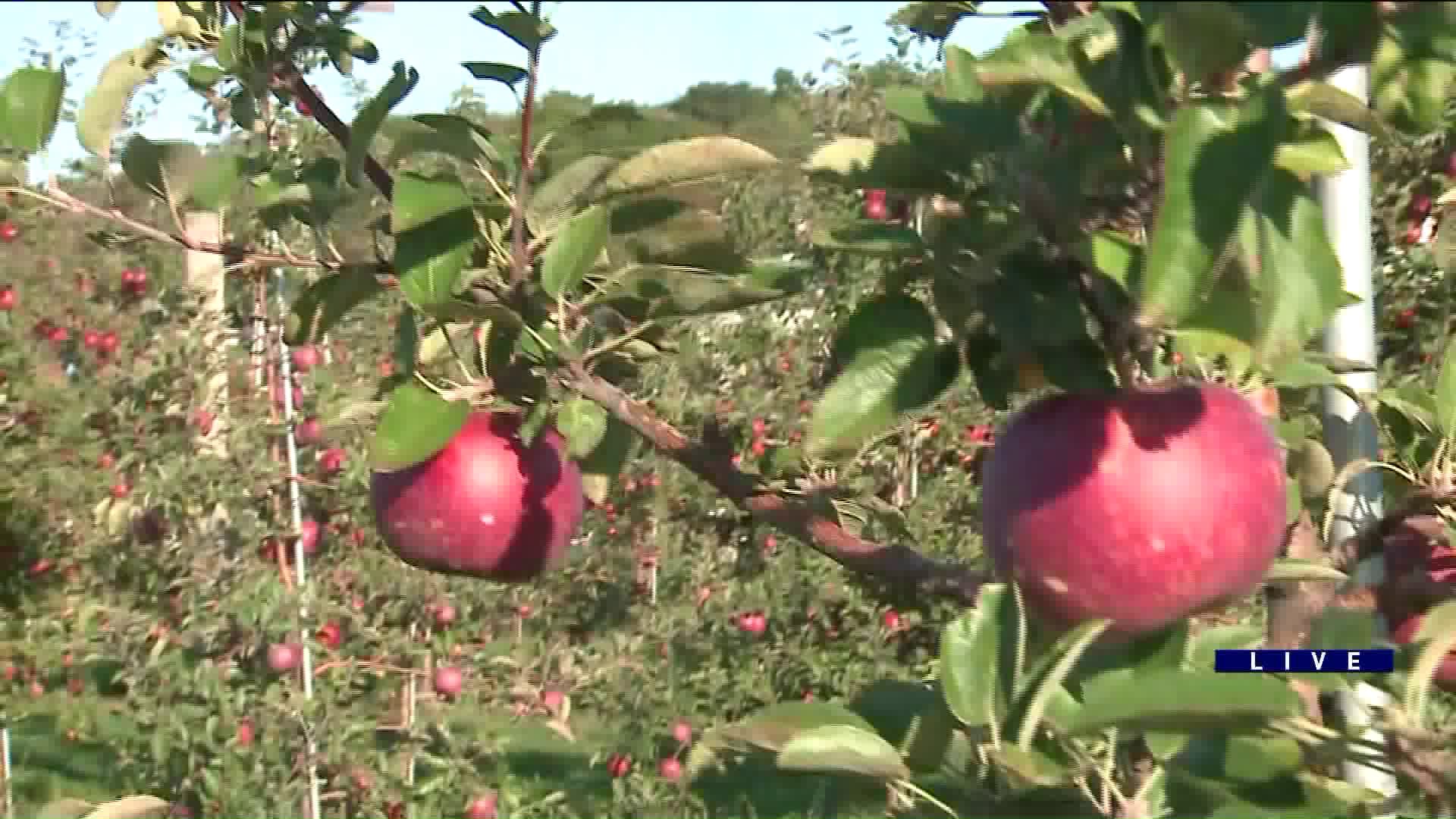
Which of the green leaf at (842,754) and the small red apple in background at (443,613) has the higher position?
the green leaf at (842,754)

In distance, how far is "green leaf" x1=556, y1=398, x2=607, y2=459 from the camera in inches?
34.9

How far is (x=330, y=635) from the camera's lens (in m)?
2.96

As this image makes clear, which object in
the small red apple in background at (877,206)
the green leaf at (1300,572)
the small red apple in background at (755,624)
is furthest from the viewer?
the small red apple in background at (755,624)

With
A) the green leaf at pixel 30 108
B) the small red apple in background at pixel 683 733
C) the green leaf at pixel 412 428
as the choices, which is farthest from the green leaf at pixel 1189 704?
the small red apple in background at pixel 683 733

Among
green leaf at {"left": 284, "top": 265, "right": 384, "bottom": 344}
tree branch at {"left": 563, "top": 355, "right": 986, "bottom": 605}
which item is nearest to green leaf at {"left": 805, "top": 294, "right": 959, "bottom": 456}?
tree branch at {"left": 563, "top": 355, "right": 986, "bottom": 605}

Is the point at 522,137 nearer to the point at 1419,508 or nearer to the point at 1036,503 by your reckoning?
the point at 1036,503

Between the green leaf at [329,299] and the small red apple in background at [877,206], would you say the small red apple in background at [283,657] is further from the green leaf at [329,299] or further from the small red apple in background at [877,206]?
the green leaf at [329,299]

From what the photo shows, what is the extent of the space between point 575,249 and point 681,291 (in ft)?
0.34

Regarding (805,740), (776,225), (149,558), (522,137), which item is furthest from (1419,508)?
(776,225)

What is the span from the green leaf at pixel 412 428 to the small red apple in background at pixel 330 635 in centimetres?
215

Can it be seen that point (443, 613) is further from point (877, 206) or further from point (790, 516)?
point (790, 516)

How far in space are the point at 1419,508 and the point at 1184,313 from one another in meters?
0.43

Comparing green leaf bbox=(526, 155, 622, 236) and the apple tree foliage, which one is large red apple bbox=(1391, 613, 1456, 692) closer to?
the apple tree foliage

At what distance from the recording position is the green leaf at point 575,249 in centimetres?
85
